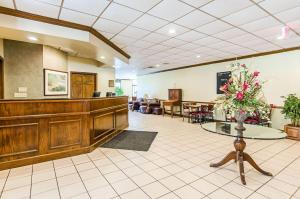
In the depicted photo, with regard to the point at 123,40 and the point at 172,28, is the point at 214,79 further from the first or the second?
the point at 123,40

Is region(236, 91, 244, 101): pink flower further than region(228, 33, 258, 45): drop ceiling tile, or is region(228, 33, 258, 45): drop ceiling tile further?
region(228, 33, 258, 45): drop ceiling tile

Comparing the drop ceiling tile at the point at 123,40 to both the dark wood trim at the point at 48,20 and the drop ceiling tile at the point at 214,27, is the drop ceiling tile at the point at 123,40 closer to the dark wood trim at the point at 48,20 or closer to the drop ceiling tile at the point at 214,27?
the dark wood trim at the point at 48,20

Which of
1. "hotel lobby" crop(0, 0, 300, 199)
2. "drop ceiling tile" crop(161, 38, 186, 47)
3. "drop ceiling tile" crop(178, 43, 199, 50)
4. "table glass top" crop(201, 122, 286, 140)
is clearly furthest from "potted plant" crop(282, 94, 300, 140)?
"drop ceiling tile" crop(161, 38, 186, 47)

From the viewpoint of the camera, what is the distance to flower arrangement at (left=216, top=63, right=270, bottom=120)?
2.63 m

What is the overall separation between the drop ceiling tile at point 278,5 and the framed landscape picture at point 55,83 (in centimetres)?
568

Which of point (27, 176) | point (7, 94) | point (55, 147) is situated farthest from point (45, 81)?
point (27, 176)

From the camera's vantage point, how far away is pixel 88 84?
7664 millimetres

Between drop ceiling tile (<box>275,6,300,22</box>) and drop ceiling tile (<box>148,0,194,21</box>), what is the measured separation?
1.82 metres

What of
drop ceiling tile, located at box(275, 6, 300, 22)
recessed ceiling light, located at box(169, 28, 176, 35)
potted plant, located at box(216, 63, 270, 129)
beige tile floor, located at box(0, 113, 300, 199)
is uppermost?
drop ceiling tile, located at box(275, 6, 300, 22)

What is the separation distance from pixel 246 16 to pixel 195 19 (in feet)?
3.26

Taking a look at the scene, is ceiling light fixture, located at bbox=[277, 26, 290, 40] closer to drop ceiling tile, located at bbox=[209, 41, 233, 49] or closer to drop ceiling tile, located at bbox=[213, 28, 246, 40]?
drop ceiling tile, located at bbox=[213, 28, 246, 40]

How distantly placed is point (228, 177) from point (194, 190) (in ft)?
2.49

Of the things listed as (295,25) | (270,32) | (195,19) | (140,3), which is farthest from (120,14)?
(295,25)

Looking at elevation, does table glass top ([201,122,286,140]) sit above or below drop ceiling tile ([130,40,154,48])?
below
